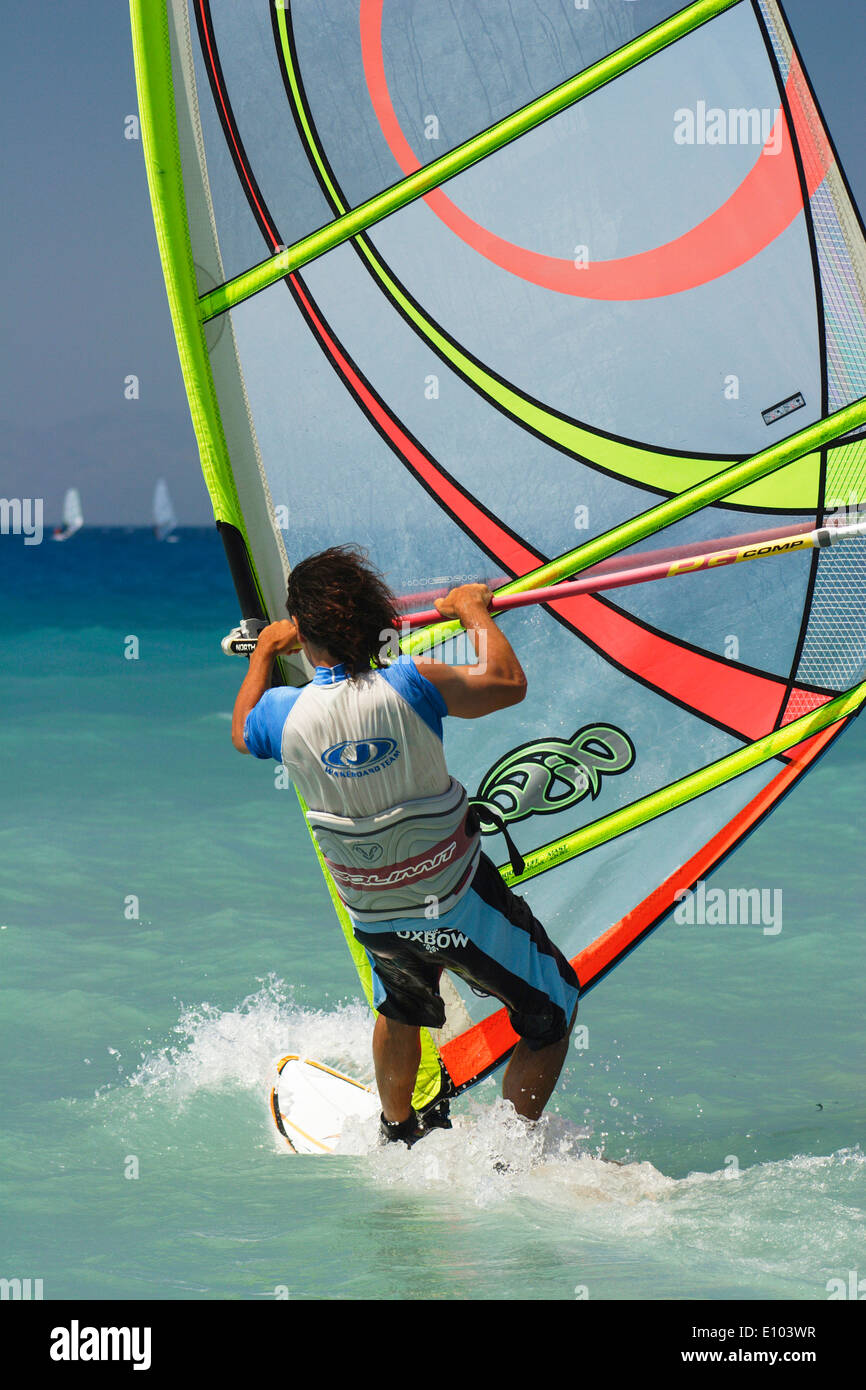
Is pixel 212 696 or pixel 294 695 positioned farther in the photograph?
pixel 212 696

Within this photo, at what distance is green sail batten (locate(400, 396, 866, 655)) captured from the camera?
11.1ft

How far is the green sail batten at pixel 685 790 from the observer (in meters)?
3.51

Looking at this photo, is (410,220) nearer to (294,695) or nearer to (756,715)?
(294,695)

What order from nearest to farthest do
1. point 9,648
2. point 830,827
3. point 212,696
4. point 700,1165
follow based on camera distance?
point 700,1165
point 830,827
point 212,696
point 9,648

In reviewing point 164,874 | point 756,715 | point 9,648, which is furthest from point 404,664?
point 9,648

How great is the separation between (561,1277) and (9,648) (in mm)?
17264

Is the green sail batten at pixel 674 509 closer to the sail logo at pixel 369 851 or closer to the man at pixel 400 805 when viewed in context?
the man at pixel 400 805

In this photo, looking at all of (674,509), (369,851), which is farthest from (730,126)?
(369,851)

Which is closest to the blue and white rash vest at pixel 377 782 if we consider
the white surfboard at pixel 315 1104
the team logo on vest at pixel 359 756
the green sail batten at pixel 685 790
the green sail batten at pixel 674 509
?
the team logo on vest at pixel 359 756

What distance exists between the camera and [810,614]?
139 inches

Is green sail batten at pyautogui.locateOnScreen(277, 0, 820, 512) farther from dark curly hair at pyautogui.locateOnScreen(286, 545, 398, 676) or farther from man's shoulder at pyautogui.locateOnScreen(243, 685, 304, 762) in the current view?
man's shoulder at pyautogui.locateOnScreen(243, 685, 304, 762)

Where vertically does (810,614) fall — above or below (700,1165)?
above

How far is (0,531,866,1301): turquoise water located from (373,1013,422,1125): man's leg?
0.52ft

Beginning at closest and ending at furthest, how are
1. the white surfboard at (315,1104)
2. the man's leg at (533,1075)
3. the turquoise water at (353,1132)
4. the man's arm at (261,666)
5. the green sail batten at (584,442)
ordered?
the turquoise water at (353,1132) → the man's arm at (261,666) → the man's leg at (533,1075) → the green sail batten at (584,442) → the white surfboard at (315,1104)
